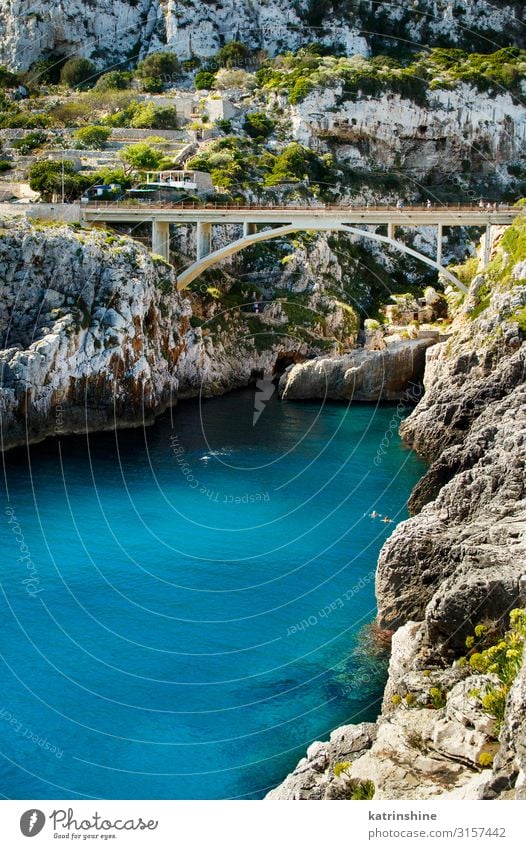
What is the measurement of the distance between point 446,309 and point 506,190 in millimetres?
22817

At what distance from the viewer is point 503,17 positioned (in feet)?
340

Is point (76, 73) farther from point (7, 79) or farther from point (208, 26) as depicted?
point (208, 26)

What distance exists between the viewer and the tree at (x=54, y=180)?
220ft

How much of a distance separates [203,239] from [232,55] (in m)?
39.1

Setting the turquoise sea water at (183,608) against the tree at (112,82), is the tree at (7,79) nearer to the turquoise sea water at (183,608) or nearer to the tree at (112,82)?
the tree at (112,82)

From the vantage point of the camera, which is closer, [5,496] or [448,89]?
[5,496]

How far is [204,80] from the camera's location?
310 feet

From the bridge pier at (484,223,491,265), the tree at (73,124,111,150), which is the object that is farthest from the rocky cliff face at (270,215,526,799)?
the tree at (73,124,111,150)

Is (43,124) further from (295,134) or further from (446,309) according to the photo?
(446,309)

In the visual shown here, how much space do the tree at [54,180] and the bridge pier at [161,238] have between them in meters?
6.84

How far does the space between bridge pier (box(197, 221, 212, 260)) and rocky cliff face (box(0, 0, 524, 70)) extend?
39.8 m

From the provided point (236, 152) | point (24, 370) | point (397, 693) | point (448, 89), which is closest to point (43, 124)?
point (236, 152)

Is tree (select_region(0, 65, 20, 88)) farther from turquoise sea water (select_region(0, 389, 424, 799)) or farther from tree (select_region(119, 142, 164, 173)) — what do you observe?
turquoise sea water (select_region(0, 389, 424, 799))

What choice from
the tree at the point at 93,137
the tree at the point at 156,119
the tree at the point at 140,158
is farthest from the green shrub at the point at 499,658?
the tree at the point at 156,119
